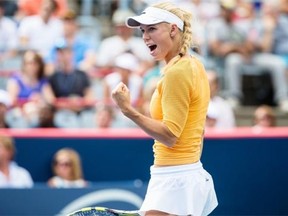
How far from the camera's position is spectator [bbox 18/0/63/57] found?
11.4 meters

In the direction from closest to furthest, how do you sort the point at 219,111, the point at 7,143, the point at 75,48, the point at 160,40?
the point at 160,40 → the point at 7,143 → the point at 219,111 → the point at 75,48

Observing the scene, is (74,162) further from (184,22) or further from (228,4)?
(228,4)

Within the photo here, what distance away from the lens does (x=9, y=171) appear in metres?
8.13

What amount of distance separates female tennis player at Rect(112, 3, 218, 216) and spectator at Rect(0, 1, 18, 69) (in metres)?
6.44

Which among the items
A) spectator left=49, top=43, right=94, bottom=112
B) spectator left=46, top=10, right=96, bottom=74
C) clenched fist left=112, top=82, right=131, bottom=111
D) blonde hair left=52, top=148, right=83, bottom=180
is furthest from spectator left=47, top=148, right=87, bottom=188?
clenched fist left=112, top=82, right=131, bottom=111

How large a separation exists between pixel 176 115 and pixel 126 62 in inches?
223

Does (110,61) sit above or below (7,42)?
below

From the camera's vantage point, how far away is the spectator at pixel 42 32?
448 inches

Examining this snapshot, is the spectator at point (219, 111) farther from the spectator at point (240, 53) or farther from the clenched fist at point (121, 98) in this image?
the clenched fist at point (121, 98)

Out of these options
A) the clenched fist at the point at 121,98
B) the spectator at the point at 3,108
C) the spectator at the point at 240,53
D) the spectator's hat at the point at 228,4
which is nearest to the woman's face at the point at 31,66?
the spectator at the point at 3,108

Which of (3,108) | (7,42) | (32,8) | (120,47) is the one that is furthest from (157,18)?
(32,8)

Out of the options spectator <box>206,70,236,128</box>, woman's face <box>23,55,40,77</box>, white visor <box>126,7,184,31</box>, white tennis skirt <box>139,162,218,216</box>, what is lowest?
white tennis skirt <box>139,162,218,216</box>

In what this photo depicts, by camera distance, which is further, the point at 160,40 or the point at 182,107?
the point at 160,40

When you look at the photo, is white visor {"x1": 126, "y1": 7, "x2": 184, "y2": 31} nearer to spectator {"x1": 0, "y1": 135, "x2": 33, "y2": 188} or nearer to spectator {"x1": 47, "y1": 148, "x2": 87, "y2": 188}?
spectator {"x1": 0, "y1": 135, "x2": 33, "y2": 188}
